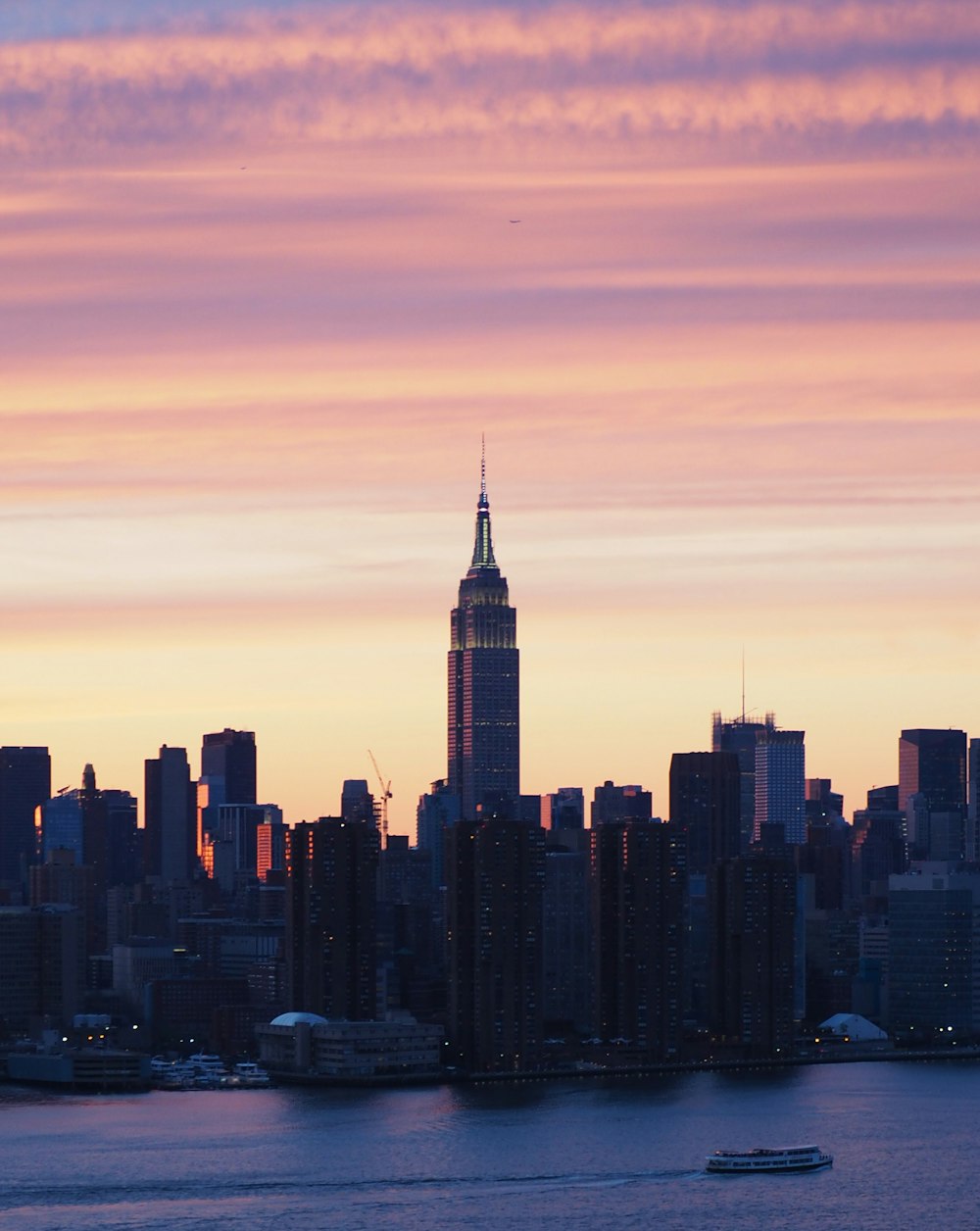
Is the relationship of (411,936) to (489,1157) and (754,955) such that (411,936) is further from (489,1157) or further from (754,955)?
(489,1157)

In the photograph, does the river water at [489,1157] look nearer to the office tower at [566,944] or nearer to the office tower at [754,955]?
the office tower at [754,955]

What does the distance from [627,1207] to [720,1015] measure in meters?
41.6

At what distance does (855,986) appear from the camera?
122438 mm

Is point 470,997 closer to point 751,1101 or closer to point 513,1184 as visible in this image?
point 751,1101

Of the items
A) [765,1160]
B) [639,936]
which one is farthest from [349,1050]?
[765,1160]

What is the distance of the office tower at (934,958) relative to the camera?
377ft

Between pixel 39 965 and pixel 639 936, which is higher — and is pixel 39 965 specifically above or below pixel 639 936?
below

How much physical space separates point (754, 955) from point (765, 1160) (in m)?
36.4

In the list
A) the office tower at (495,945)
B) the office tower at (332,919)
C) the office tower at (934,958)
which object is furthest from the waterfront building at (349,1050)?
the office tower at (934,958)

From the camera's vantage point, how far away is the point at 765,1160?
2776 inches

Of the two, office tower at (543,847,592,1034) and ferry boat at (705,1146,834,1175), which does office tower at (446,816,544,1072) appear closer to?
office tower at (543,847,592,1034)

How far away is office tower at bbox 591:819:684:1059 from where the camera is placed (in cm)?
10219

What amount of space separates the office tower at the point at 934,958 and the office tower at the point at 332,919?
21.5 meters

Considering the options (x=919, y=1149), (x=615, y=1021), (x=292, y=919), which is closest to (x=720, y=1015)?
(x=615, y=1021)
